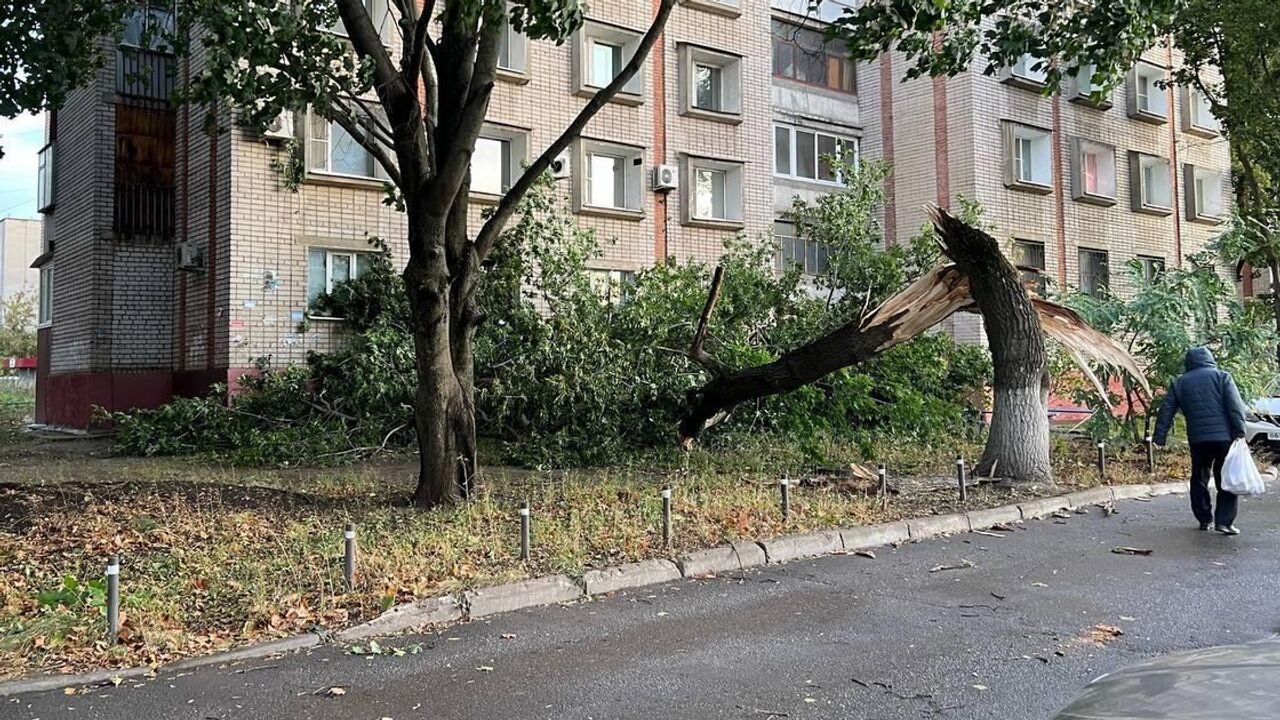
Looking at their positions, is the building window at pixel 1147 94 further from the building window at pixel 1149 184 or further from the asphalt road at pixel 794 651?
the asphalt road at pixel 794 651

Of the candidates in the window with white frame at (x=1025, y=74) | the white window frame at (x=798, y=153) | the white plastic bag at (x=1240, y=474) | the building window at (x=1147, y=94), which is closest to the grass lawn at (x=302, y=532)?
the white plastic bag at (x=1240, y=474)

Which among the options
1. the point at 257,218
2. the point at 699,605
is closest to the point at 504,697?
the point at 699,605

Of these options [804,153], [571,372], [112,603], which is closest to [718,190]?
[804,153]

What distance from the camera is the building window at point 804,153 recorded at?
23.5m

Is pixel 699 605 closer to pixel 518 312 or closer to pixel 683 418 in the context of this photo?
pixel 683 418

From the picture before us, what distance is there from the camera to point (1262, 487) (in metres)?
8.28

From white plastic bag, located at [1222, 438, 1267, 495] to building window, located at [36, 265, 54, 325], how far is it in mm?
21396

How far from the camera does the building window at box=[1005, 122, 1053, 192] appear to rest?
23.2 meters

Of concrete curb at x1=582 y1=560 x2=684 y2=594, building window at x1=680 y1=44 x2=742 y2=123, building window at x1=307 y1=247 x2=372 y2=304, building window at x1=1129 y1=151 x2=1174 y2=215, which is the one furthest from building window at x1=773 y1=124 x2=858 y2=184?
concrete curb at x1=582 y1=560 x2=684 y2=594

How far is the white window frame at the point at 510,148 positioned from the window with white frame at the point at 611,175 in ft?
4.15

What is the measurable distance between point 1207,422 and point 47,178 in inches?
866

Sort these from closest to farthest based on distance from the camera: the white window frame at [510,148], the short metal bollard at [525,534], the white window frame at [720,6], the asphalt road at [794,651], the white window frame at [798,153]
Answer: the asphalt road at [794,651] < the short metal bollard at [525,534] < the white window frame at [510,148] < the white window frame at [720,6] < the white window frame at [798,153]

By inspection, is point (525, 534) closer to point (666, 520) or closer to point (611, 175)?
point (666, 520)

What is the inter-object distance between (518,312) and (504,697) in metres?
9.33
